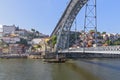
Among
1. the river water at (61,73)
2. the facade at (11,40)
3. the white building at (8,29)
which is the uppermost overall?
the white building at (8,29)

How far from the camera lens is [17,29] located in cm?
17525

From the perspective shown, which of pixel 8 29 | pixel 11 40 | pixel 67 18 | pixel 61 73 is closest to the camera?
pixel 61 73

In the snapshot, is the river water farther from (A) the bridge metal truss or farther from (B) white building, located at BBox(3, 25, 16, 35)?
(B) white building, located at BBox(3, 25, 16, 35)

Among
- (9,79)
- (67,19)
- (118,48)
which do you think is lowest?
(9,79)

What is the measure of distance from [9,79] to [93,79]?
8701mm

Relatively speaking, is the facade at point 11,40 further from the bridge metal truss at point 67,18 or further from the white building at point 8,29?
the bridge metal truss at point 67,18

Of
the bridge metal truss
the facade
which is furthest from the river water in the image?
the facade

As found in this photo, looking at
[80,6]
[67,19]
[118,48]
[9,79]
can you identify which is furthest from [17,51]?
[118,48]

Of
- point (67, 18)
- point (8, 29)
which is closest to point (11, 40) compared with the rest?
point (8, 29)

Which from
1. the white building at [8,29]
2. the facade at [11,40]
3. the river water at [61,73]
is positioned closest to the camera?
the river water at [61,73]

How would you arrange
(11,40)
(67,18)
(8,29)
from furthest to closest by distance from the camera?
1. (8,29)
2. (11,40)
3. (67,18)

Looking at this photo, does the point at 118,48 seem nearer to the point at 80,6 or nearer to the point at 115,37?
the point at 80,6

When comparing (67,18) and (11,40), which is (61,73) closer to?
(67,18)

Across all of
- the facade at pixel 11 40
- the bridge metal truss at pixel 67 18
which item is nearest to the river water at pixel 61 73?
the bridge metal truss at pixel 67 18
